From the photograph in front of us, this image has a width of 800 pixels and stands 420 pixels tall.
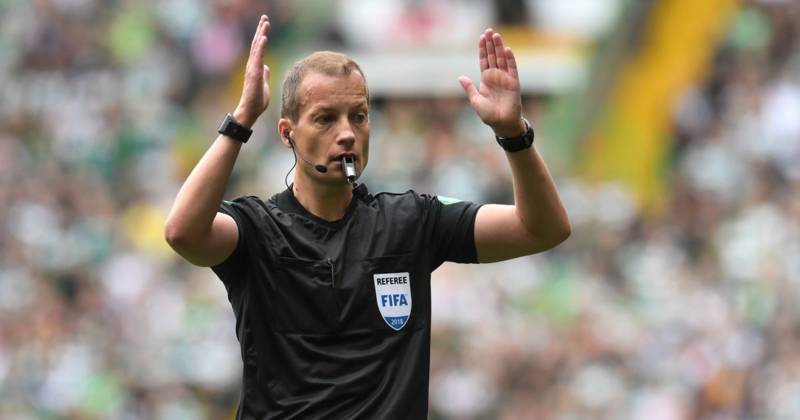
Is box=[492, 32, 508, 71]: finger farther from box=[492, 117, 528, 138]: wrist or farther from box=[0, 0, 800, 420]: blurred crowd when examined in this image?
box=[0, 0, 800, 420]: blurred crowd

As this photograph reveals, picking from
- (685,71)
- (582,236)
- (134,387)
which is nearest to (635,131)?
(685,71)

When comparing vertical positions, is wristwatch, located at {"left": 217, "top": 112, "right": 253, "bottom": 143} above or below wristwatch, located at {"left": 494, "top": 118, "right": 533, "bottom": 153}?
below

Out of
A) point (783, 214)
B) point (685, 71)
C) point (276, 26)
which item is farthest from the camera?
point (276, 26)

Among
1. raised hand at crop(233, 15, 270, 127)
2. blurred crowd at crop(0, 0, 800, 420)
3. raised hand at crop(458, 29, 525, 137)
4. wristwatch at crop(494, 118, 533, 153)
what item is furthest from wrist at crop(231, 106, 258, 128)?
blurred crowd at crop(0, 0, 800, 420)

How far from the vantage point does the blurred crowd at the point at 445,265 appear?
1076 centimetres

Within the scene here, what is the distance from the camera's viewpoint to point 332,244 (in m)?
4.46

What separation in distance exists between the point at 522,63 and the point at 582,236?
3.17 m

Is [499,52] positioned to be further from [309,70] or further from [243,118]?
[243,118]

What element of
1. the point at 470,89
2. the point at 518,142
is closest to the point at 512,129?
the point at 518,142

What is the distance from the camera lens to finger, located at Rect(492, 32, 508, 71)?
4387 mm

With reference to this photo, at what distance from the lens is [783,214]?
1120 cm

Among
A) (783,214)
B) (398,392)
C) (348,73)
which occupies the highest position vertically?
(783,214)

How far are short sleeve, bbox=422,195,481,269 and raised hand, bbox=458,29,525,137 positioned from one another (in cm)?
30

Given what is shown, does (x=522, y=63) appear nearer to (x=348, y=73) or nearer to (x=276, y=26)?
(x=276, y=26)
